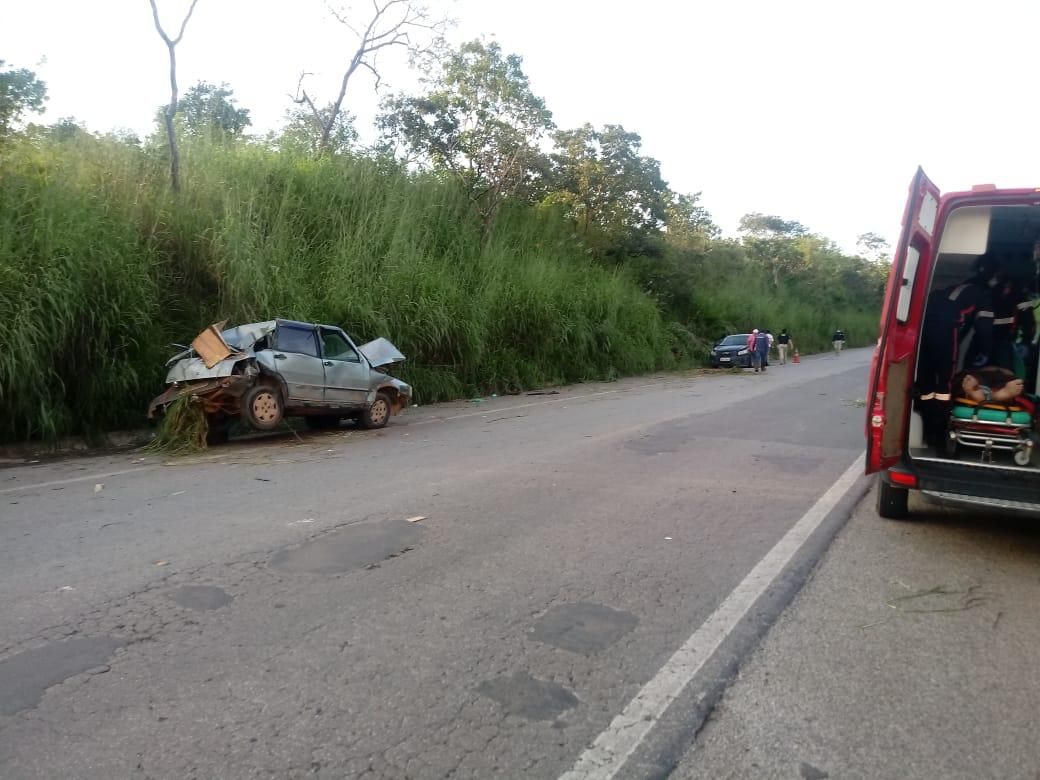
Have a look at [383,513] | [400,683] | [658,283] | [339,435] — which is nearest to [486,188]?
[658,283]

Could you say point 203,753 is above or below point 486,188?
below

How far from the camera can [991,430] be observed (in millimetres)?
6145

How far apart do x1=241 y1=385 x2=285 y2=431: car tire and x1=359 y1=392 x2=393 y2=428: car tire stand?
1.65 meters

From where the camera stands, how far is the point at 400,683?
3.54 m

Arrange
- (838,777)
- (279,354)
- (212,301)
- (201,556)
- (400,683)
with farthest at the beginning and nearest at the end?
(212,301) < (279,354) < (201,556) < (400,683) < (838,777)

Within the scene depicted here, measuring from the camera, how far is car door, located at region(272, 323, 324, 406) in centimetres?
1120

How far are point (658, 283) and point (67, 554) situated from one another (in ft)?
105

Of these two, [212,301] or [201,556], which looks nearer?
[201,556]

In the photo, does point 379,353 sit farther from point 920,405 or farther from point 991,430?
point 991,430

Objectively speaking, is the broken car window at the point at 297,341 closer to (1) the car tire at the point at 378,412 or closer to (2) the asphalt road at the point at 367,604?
(1) the car tire at the point at 378,412

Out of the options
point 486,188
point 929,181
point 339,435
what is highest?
point 486,188

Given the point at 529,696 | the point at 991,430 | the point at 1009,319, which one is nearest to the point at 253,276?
the point at 1009,319

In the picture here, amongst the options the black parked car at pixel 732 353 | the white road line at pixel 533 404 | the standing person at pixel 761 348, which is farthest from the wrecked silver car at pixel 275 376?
the black parked car at pixel 732 353

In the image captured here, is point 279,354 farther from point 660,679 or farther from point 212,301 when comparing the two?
point 660,679
